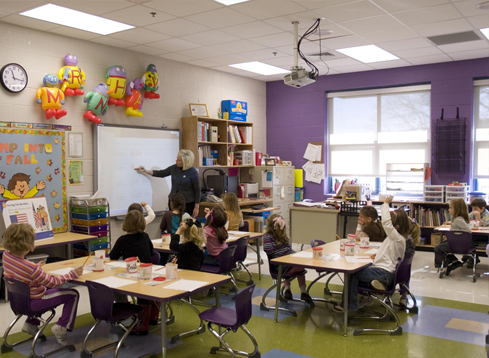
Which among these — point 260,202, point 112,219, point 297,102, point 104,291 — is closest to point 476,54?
point 297,102

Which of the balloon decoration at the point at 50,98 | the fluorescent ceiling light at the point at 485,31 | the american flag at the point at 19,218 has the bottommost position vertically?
the american flag at the point at 19,218

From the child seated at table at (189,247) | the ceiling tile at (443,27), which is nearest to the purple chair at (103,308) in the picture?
the child seated at table at (189,247)

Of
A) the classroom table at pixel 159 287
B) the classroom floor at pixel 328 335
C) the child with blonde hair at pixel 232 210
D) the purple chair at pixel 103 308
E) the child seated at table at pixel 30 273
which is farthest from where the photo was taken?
the child with blonde hair at pixel 232 210

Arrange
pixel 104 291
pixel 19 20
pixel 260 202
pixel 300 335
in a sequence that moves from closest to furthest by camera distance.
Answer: pixel 104 291 < pixel 300 335 < pixel 19 20 < pixel 260 202

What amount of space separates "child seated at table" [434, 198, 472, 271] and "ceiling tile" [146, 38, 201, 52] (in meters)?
4.11

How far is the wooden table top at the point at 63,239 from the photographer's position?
5.19 meters

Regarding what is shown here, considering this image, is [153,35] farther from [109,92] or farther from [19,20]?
[19,20]

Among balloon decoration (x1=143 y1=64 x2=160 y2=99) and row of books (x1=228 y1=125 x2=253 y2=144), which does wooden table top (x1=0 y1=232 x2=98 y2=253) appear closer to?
balloon decoration (x1=143 y1=64 x2=160 y2=99)

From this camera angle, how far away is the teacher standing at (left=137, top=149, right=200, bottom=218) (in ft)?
21.7

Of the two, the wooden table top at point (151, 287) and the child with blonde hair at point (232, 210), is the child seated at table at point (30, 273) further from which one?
the child with blonde hair at point (232, 210)

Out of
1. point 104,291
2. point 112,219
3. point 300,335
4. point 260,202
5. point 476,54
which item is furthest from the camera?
point 260,202

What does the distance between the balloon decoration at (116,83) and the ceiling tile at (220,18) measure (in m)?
1.46

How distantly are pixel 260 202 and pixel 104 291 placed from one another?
5.22m

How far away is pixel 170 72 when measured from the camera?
7402 mm
